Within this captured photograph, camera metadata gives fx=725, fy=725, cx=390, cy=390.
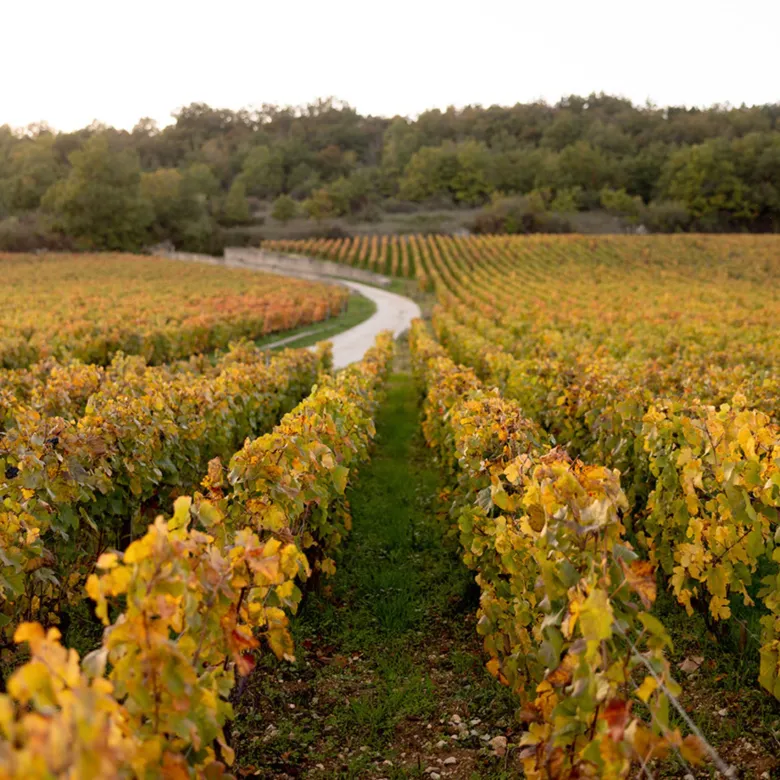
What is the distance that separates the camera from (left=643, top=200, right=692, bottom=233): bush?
8875 cm

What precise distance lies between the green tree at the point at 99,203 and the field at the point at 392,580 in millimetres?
64107

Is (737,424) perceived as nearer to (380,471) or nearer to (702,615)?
(702,615)

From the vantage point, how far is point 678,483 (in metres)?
5.84

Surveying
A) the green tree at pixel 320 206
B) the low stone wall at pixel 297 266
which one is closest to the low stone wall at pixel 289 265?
the low stone wall at pixel 297 266

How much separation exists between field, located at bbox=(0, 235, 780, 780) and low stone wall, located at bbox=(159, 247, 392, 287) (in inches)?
1889

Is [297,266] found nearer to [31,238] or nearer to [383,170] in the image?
[31,238]

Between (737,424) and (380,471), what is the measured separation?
20.2 feet

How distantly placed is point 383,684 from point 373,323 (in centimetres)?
2905

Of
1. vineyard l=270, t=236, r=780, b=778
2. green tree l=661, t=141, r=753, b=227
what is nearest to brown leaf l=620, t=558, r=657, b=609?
vineyard l=270, t=236, r=780, b=778

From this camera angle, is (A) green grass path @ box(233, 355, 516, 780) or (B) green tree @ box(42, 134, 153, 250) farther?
(B) green tree @ box(42, 134, 153, 250)

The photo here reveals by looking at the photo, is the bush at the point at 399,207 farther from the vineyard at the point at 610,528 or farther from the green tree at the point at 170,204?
the vineyard at the point at 610,528

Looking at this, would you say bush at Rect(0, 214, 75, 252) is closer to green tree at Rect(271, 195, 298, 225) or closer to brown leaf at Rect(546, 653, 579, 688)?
green tree at Rect(271, 195, 298, 225)

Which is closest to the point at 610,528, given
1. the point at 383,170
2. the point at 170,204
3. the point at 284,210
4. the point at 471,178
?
the point at 170,204

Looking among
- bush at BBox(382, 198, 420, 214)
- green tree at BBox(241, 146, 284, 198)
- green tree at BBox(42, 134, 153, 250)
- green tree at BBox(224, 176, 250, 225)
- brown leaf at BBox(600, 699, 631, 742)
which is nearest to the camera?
brown leaf at BBox(600, 699, 631, 742)
